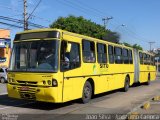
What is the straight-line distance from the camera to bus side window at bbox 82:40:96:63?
1438cm

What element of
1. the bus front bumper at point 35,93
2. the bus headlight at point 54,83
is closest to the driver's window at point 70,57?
the bus headlight at point 54,83

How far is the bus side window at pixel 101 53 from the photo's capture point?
16.0 m

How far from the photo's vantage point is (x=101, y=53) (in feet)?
53.7

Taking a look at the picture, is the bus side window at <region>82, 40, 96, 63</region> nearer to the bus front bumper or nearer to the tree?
the bus front bumper

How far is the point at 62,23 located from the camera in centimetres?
5053

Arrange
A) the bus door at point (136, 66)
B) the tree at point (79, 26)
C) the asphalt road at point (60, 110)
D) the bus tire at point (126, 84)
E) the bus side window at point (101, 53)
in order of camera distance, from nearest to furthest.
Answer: the asphalt road at point (60, 110), the bus side window at point (101, 53), the bus tire at point (126, 84), the bus door at point (136, 66), the tree at point (79, 26)

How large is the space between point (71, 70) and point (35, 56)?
1.46 metres

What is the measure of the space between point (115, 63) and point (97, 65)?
3.03m

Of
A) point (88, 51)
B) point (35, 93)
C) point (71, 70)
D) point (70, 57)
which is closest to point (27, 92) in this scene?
point (35, 93)

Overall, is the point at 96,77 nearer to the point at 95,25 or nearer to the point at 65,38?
the point at 65,38

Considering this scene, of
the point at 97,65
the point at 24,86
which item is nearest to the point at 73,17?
the point at 97,65

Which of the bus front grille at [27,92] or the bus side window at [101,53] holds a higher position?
the bus side window at [101,53]

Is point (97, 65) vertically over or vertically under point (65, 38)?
under

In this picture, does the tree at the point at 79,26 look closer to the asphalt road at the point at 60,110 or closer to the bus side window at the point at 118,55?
the bus side window at the point at 118,55
